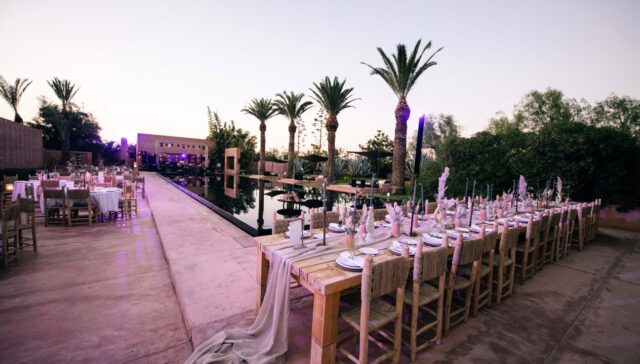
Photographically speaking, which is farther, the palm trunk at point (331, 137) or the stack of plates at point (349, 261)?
the palm trunk at point (331, 137)

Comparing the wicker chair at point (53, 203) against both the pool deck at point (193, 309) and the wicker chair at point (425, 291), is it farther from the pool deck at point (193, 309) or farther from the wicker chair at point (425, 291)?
the wicker chair at point (425, 291)

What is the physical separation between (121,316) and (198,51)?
17.7m

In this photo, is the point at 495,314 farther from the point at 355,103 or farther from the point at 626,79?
the point at 626,79

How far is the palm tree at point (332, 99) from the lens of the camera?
1770 centimetres

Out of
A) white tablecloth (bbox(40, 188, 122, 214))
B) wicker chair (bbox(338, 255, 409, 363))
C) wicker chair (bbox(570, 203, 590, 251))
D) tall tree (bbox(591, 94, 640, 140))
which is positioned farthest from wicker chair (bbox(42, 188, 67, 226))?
tall tree (bbox(591, 94, 640, 140))

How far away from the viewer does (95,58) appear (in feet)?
46.5

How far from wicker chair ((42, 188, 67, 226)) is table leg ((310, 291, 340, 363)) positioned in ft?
23.7

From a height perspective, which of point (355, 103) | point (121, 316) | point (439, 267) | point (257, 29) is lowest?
point (121, 316)

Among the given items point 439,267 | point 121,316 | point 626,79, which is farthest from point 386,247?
point 626,79

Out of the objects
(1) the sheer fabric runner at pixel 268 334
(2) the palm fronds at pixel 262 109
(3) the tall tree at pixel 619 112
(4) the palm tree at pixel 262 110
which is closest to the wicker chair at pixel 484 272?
(1) the sheer fabric runner at pixel 268 334

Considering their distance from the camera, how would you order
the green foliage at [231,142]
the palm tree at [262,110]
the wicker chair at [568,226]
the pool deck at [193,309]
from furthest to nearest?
the green foliage at [231,142] < the palm tree at [262,110] < the wicker chair at [568,226] < the pool deck at [193,309]

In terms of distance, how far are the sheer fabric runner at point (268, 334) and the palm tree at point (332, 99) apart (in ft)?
52.8

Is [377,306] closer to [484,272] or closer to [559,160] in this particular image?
[484,272]

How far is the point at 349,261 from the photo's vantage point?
6.49ft
